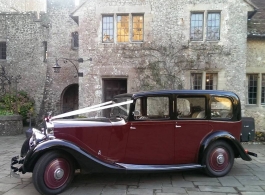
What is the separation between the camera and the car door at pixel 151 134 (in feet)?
15.4

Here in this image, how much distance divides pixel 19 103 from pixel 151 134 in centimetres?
1196

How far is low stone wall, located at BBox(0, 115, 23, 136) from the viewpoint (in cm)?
1082

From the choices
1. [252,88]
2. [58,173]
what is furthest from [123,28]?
[58,173]

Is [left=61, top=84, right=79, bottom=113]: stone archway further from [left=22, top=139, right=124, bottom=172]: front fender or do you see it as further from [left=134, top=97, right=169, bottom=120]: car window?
[left=22, top=139, right=124, bottom=172]: front fender

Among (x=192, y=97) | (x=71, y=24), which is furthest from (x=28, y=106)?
(x=192, y=97)

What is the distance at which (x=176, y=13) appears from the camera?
988 centimetres

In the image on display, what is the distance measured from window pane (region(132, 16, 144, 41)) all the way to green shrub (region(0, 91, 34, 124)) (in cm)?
809

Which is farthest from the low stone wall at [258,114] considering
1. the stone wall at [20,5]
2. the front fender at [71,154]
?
the stone wall at [20,5]

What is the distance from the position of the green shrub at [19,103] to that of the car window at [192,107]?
1116cm

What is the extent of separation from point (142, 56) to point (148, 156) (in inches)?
240

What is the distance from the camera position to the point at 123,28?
10.1 metres

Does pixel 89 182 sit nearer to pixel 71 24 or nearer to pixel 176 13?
pixel 176 13

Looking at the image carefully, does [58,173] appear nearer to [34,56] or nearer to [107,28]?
[107,28]

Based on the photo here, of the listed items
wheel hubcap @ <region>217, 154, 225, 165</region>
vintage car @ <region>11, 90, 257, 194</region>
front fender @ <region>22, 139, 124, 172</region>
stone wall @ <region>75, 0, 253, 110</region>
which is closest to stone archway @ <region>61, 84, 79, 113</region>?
stone wall @ <region>75, 0, 253, 110</region>
